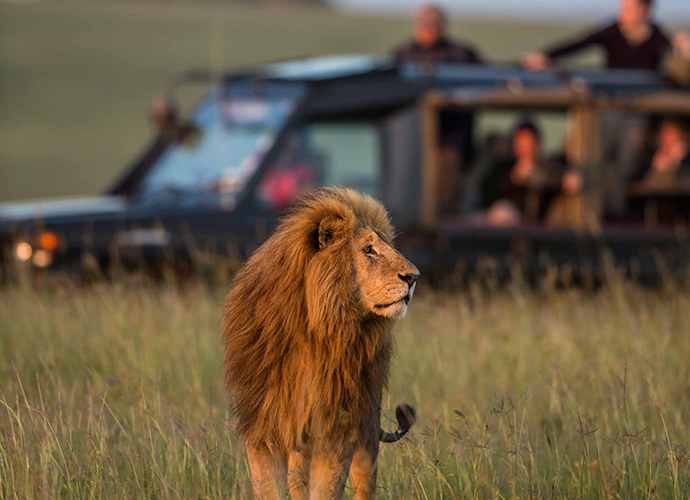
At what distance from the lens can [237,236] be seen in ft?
26.2

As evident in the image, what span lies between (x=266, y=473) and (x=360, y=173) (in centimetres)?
482

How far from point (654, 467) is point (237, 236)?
13.9ft

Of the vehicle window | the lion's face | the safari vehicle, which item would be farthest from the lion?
the vehicle window

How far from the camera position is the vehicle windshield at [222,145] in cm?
817

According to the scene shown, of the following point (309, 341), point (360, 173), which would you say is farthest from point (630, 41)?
point (309, 341)

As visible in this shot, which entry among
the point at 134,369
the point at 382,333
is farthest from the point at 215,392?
the point at 382,333

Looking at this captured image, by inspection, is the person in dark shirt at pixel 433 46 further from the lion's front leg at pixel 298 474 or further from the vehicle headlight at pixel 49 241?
the lion's front leg at pixel 298 474

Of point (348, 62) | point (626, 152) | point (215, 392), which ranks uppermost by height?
point (348, 62)

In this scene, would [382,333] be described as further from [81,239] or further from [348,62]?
[348,62]

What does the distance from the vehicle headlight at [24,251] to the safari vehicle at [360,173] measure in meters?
0.17

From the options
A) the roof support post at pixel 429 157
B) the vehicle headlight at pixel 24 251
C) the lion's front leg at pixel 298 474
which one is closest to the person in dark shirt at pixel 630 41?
the roof support post at pixel 429 157

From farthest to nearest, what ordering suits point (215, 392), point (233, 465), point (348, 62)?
point (348, 62) → point (215, 392) → point (233, 465)

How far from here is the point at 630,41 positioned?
9.68 metres

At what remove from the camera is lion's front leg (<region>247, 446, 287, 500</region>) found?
11.9 ft
